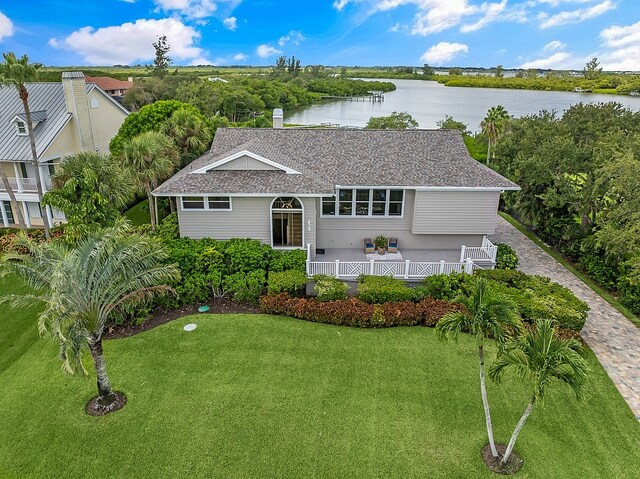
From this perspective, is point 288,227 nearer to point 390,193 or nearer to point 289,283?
point 289,283

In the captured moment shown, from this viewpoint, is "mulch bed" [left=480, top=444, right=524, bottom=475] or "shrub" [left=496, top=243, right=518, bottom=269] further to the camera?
"shrub" [left=496, top=243, right=518, bottom=269]

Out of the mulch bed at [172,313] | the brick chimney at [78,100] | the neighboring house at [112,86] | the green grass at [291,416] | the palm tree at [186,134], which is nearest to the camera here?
the green grass at [291,416]

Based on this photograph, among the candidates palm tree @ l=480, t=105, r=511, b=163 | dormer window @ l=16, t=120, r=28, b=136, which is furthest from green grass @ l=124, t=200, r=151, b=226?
palm tree @ l=480, t=105, r=511, b=163

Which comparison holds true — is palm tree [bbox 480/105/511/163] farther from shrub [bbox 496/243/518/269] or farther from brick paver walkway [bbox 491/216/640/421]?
shrub [bbox 496/243/518/269]

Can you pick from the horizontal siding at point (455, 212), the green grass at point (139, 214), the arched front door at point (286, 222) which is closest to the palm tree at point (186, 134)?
the green grass at point (139, 214)

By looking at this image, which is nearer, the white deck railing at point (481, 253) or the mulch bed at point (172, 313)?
the mulch bed at point (172, 313)

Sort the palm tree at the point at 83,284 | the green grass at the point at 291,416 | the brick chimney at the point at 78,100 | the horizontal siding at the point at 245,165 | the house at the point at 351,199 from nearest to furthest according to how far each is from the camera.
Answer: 1. the green grass at the point at 291,416
2. the palm tree at the point at 83,284
3. the house at the point at 351,199
4. the horizontal siding at the point at 245,165
5. the brick chimney at the point at 78,100

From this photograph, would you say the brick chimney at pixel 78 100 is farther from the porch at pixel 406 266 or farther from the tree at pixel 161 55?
the tree at pixel 161 55

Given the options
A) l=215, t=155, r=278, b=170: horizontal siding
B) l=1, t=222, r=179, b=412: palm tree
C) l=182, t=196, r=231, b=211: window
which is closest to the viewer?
l=1, t=222, r=179, b=412: palm tree
